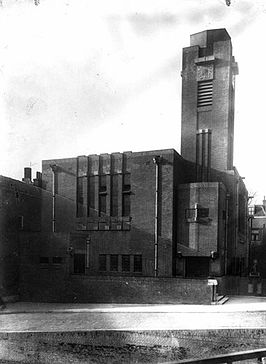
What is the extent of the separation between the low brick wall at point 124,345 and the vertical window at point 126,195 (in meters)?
11.8

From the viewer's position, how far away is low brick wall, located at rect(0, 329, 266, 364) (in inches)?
524

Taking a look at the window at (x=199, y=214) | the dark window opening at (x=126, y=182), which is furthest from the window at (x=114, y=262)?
the window at (x=199, y=214)

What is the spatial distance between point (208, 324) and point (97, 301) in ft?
26.7

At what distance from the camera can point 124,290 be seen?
20.6 m

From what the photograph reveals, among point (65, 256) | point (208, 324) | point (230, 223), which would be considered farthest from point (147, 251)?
point (208, 324)

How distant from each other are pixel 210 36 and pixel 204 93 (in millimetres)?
4685

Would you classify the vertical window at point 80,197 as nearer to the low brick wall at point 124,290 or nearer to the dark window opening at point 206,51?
the low brick wall at point 124,290

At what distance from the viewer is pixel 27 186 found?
2697cm

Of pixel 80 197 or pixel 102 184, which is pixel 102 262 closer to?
pixel 80 197

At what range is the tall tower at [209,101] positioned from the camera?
2723 centimetres

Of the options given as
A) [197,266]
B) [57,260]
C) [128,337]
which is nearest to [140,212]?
[197,266]

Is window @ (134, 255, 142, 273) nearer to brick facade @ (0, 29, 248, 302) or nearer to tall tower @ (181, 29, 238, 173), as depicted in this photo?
brick facade @ (0, 29, 248, 302)

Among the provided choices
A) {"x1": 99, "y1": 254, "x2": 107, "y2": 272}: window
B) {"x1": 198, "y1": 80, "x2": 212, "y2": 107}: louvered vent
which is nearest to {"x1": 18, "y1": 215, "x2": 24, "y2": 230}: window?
{"x1": 99, "y1": 254, "x2": 107, "y2": 272}: window

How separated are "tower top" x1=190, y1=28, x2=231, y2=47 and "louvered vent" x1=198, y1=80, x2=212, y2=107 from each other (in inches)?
127
